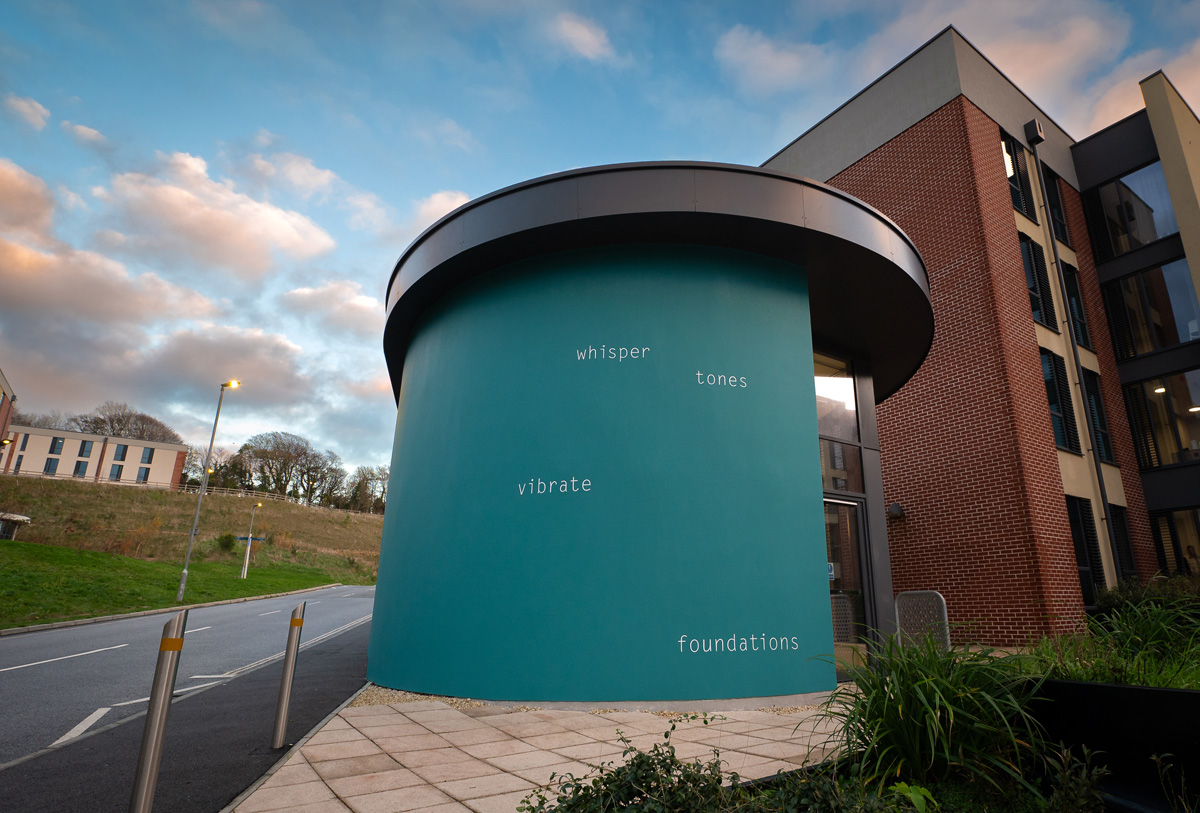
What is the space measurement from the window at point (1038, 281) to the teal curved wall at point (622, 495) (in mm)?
9679

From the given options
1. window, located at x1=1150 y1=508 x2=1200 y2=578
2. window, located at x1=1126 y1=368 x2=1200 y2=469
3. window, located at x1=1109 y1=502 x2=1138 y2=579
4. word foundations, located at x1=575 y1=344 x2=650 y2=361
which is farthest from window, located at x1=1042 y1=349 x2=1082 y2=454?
word foundations, located at x1=575 y1=344 x2=650 y2=361

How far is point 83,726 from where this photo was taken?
5461mm

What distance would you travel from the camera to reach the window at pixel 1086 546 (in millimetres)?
11828

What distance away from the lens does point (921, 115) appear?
14078mm

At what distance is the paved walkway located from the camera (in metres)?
3.37

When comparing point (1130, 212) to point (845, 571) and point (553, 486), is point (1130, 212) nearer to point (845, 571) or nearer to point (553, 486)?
point (845, 571)

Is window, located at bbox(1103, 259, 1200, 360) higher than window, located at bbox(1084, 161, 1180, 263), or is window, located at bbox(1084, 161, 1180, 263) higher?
window, located at bbox(1084, 161, 1180, 263)

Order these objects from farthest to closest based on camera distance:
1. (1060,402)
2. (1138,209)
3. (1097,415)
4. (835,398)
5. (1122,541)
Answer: (1138,209) < (1097,415) < (1122,541) < (1060,402) < (835,398)

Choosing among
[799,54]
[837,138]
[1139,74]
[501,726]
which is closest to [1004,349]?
[799,54]

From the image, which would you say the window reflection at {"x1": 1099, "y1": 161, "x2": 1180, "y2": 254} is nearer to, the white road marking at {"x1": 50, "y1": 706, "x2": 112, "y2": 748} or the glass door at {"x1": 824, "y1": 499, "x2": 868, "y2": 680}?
the glass door at {"x1": 824, "y1": 499, "x2": 868, "y2": 680}

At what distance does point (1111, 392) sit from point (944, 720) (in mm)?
16435

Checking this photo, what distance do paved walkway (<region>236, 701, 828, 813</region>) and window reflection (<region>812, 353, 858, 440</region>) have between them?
161 inches

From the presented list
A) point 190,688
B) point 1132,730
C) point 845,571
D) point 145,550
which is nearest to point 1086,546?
point 845,571

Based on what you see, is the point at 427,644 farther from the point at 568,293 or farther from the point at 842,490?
the point at 842,490
